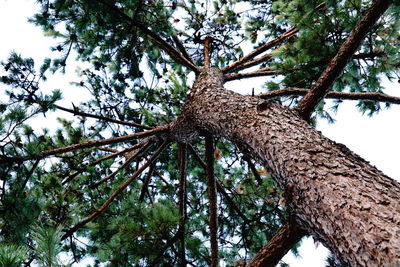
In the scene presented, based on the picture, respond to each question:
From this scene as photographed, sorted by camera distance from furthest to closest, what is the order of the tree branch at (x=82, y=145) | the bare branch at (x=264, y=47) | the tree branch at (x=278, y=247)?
the bare branch at (x=264, y=47) → the tree branch at (x=82, y=145) → the tree branch at (x=278, y=247)

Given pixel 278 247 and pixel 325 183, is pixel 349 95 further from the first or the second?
pixel 325 183

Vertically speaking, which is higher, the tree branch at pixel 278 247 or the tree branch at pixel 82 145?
A: the tree branch at pixel 82 145

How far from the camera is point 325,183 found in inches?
54.2

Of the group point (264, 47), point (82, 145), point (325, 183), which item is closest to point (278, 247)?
point (325, 183)

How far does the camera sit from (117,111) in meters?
4.89

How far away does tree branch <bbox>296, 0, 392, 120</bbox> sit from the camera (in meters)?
2.14

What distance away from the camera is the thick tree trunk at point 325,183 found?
107cm

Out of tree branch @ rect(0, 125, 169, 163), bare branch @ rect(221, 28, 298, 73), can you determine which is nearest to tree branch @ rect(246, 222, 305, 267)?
tree branch @ rect(0, 125, 169, 163)

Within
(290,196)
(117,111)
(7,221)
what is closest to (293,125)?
(290,196)

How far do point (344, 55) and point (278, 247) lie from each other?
4.67ft

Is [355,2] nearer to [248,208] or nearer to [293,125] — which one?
[293,125]

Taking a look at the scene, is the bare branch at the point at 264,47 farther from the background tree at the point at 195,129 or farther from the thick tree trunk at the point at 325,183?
the thick tree trunk at the point at 325,183

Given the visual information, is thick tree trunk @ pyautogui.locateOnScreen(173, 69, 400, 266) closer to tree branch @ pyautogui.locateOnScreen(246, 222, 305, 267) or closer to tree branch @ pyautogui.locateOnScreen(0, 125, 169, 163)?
tree branch @ pyautogui.locateOnScreen(246, 222, 305, 267)

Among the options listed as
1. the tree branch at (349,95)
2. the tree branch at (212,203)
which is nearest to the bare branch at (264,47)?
the tree branch at (349,95)
